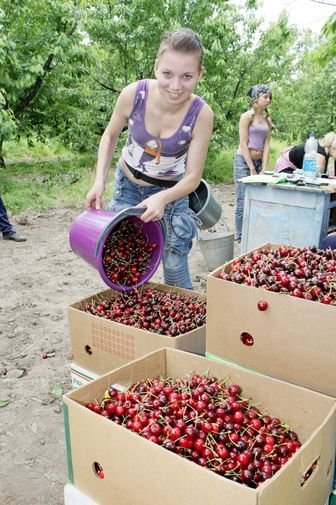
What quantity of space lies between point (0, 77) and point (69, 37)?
6.26 feet

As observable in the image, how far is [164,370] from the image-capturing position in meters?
2.01

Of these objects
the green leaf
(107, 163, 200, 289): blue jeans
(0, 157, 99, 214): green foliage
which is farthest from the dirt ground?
(0, 157, 99, 214): green foliage

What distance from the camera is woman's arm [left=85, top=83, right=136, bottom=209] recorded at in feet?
8.39

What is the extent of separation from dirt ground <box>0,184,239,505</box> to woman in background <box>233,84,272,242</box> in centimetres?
87

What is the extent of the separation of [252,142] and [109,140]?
3434mm

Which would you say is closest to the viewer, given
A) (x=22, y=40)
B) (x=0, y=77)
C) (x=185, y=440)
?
(x=185, y=440)

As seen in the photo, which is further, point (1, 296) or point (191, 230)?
point (1, 296)

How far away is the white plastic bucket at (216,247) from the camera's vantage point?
4.82m

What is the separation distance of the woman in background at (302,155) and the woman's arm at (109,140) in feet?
9.42

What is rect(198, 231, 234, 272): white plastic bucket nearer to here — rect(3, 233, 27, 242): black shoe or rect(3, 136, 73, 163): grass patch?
rect(3, 233, 27, 242): black shoe

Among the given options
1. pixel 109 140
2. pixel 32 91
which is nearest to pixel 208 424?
pixel 109 140

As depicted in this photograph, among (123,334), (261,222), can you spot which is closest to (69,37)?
(261,222)

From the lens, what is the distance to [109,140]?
277cm

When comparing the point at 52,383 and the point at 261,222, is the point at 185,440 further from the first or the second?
the point at 261,222
